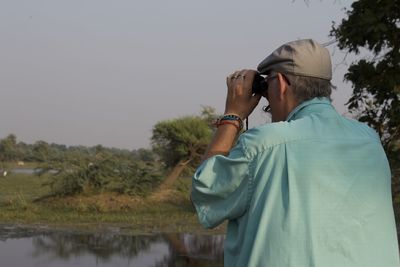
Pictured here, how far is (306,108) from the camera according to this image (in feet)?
6.44

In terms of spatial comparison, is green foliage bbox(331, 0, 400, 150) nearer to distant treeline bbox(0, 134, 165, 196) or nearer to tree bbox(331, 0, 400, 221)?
tree bbox(331, 0, 400, 221)

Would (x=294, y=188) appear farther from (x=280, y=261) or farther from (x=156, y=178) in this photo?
(x=156, y=178)

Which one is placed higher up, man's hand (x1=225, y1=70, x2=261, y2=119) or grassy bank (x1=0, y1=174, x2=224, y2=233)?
man's hand (x1=225, y1=70, x2=261, y2=119)

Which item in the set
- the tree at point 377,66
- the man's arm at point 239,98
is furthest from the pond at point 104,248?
the man's arm at point 239,98

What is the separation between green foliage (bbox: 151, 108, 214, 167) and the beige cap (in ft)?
61.5

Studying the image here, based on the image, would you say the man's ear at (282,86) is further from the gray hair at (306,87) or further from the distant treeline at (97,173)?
the distant treeline at (97,173)

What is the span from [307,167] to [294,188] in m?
0.08

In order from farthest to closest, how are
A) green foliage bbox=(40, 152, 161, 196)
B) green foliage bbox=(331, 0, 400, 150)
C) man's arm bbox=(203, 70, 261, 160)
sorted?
green foliage bbox=(40, 152, 161, 196), green foliage bbox=(331, 0, 400, 150), man's arm bbox=(203, 70, 261, 160)

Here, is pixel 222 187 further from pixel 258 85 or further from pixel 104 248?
pixel 104 248

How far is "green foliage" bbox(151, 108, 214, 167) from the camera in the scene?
2136cm

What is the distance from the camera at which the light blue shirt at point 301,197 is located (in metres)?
1.79

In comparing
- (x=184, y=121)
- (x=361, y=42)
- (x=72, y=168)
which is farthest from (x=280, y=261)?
(x=184, y=121)

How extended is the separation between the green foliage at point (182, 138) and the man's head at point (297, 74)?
1872 cm

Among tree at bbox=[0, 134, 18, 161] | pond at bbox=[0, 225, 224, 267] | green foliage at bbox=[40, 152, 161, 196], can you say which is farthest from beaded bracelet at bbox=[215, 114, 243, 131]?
tree at bbox=[0, 134, 18, 161]
